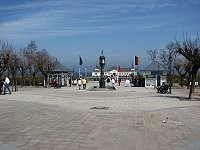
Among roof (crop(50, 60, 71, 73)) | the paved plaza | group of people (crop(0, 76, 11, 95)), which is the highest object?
roof (crop(50, 60, 71, 73))

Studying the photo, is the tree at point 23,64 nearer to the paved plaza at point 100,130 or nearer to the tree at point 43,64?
the tree at point 43,64

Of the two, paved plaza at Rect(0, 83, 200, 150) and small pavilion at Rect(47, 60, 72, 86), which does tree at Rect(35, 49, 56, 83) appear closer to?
small pavilion at Rect(47, 60, 72, 86)

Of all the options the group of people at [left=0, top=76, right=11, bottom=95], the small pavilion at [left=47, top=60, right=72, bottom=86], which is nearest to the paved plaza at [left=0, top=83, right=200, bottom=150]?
the group of people at [left=0, top=76, right=11, bottom=95]

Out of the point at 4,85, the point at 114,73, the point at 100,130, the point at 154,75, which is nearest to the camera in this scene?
the point at 100,130

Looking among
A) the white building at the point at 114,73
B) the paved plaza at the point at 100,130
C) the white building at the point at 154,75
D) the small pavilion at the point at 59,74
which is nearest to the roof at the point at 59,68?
the small pavilion at the point at 59,74

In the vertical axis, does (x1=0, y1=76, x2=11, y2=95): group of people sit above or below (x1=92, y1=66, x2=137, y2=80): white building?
below

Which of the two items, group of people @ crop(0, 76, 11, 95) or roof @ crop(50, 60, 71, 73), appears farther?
roof @ crop(50, 60, 71, 73)

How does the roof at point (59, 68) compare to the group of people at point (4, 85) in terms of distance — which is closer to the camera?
the group of people at point (4, 85)

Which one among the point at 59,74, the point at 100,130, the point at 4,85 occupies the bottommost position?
the point at 100,130

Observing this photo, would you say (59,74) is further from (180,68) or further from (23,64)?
(180,68)

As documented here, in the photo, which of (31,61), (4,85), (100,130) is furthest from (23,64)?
(100,130)

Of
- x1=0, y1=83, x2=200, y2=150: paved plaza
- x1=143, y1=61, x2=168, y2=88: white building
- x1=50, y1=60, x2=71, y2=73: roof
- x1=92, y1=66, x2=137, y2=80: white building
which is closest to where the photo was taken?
x1=0, y1=83, x2=200, y2=150: paved plaza

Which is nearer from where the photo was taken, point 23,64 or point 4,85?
point 4,85

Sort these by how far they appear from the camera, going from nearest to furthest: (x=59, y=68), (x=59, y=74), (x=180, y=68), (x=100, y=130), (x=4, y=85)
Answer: (x=100, y=130), (x=4, y=85), (x=59, y=74), (x=59, y=68), (x=180, y=68)
